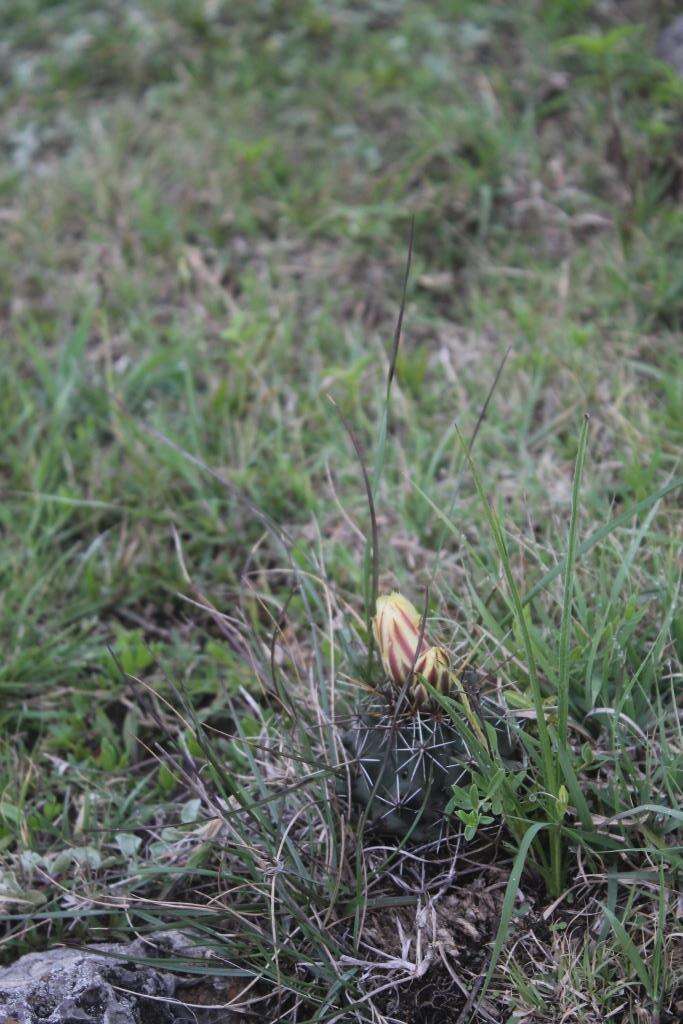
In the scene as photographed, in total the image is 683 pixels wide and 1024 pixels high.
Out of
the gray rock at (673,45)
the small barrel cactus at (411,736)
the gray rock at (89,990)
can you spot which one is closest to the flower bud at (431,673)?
the small barrel cactus at (411,736)

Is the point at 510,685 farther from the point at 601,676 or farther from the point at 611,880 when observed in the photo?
the point at 611,880

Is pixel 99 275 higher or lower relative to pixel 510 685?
higher

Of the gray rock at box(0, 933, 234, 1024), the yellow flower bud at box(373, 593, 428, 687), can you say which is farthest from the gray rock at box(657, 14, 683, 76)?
the gray rock at box(0, 933, 234, 1024)

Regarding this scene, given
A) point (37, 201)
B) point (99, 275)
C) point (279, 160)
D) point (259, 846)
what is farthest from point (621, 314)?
point (37, 201)

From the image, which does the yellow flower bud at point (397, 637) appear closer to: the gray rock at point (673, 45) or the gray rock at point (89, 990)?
the gray rock at point (89, 990)

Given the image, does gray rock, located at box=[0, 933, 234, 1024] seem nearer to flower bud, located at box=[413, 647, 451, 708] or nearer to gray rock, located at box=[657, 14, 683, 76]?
flower bud, located at box=[413, 647, 451, 708]
